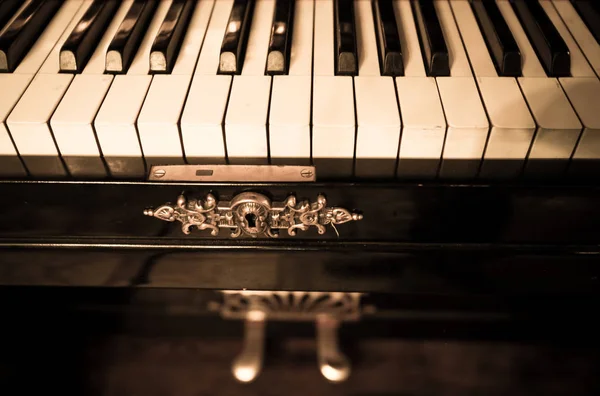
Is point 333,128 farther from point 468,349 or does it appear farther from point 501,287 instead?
point 468,349

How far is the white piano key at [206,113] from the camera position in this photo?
0.67m

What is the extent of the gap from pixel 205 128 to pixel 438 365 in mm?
807

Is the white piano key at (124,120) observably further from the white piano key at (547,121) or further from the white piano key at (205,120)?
the white piano key at (547,121)

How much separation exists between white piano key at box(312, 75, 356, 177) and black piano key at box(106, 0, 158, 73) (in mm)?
283

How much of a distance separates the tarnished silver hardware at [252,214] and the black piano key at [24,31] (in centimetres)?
30

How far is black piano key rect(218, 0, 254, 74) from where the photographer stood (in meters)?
0.73

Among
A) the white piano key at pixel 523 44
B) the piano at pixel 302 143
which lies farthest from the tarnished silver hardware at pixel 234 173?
the white piano key at pixel 523 44

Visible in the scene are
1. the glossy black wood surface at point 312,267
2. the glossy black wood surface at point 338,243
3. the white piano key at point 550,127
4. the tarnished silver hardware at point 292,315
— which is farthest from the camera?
the tarnished silver hardware at point 292,315

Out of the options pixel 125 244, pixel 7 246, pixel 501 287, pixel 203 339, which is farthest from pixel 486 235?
pixel 7 246

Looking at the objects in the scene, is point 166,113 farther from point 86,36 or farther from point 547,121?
point 547,121

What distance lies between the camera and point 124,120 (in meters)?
0.67

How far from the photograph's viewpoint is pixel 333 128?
66 centimetres

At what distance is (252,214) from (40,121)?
0.32 m

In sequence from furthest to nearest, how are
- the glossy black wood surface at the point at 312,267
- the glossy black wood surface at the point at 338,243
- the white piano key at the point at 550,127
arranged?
1. the glossy black wood surface at the point at 312,267
2. the glossy black wood surface at the point at 338,243
3. the white piano key at the point at 550,127
